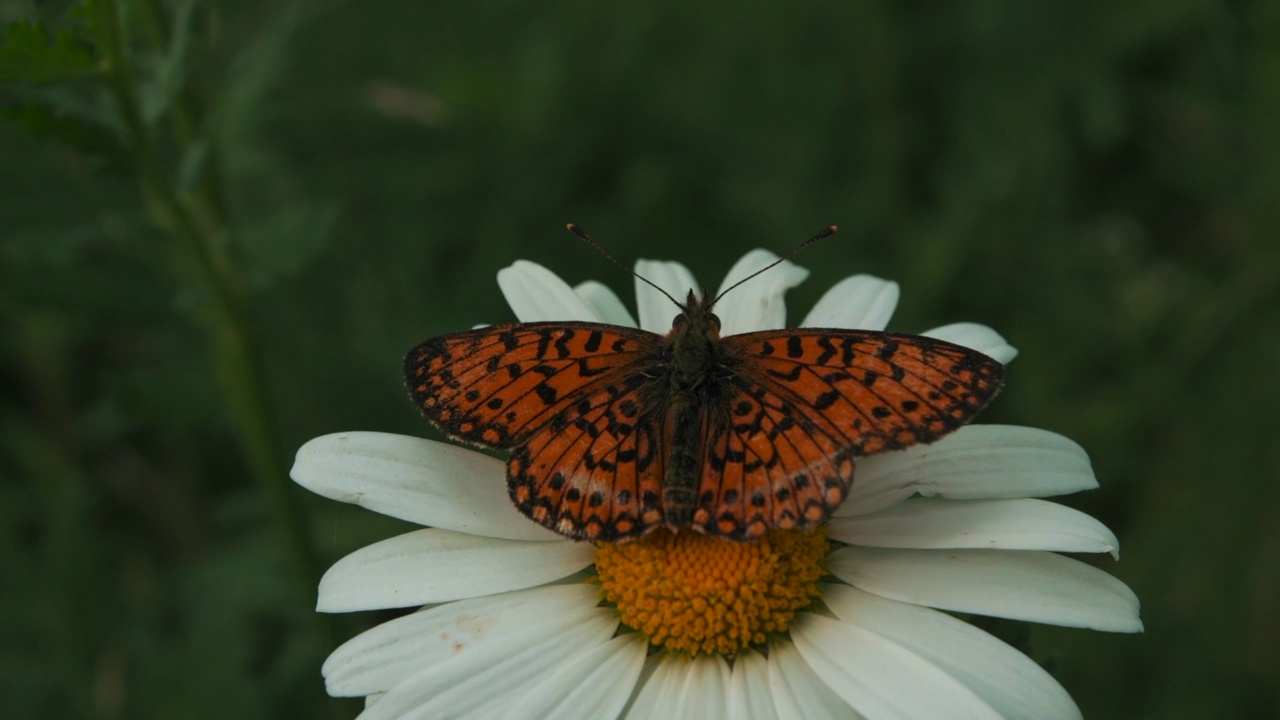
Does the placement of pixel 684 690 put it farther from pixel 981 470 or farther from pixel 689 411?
pixel 981 470

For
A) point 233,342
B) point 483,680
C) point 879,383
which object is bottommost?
point 483,680

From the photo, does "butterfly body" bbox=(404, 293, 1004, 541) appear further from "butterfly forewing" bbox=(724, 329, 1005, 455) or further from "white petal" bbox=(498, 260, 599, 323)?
"white petal" bbox=(498, 260, 599, 323)

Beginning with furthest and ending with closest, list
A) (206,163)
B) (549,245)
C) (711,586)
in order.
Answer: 1. (549,245)
2. (206,163)
3. (711,586)

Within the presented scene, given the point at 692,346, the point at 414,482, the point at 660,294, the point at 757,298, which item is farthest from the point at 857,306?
→ the point at 414,482

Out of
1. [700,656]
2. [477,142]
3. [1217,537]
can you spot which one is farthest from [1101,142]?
[700,656]

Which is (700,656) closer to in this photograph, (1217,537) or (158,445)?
(1217,537)

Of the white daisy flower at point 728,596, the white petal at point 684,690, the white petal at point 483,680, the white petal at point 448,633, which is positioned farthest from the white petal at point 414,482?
the white petal at point 684,690

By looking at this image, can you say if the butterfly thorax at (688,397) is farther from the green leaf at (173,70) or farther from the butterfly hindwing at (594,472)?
the green leaf at (173,70)

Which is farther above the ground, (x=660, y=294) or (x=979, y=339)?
(x=660, y=294)

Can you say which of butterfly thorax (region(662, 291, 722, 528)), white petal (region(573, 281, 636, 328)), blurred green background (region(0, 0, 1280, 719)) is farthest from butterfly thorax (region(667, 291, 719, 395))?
blurred green background (region(0, 0, 1280, 719))

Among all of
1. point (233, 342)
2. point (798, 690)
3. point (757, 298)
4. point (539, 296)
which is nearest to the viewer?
point (798, 690)
